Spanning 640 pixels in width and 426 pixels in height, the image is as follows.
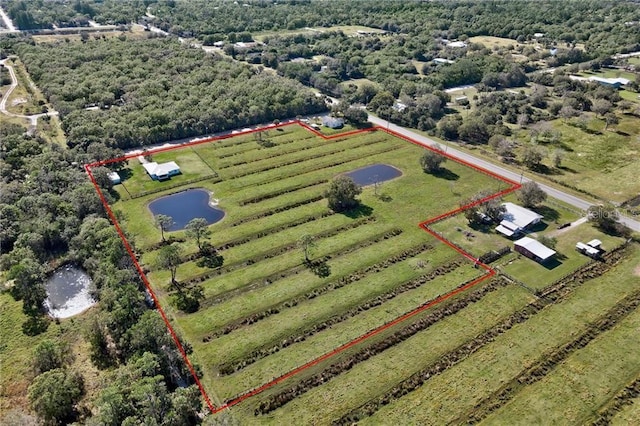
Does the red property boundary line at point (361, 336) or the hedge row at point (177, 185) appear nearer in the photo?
the red property boundary line at point (361, 336)

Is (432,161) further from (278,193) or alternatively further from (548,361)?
(548,361)

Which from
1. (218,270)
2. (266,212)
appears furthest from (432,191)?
(218,270)

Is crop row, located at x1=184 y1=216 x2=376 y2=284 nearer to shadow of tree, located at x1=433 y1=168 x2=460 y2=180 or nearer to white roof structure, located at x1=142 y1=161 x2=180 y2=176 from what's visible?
shadow of tree, located at x1=433 y1=168 x2=460 y2=180

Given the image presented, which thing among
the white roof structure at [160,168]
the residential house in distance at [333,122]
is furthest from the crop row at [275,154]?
the residential house in distance at [333,122]

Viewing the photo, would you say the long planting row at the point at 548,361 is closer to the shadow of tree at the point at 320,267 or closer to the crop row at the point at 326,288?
the crop row at the point at 326,288

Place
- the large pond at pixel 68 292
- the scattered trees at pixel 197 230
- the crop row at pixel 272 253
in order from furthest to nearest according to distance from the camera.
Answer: the scattered trees at pixel 197 230 → the crop row at pixel 272 253 → the large pond at pixel 68 292

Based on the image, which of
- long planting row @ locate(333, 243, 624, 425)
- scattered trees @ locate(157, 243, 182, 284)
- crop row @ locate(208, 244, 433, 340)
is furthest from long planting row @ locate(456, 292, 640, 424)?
scattered trees @ locate(157, 243, 182, 284)
